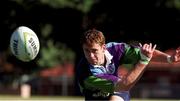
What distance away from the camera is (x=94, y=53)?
7.75 metres

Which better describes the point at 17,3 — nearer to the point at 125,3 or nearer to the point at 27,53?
the point at 125,3

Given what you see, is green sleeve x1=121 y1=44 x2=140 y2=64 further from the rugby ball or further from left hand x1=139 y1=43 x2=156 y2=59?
the rugby ball

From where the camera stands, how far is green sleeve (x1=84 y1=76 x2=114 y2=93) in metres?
8.21

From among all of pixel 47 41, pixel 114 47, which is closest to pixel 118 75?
pixel 114 47

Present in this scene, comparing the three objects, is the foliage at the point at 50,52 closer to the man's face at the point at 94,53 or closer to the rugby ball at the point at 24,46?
the rugby ball at the point at 24,46

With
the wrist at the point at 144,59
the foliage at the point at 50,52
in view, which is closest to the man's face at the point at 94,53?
the wrist at the point at 144,59

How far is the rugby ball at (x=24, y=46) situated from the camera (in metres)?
9.72

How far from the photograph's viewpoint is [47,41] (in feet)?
129

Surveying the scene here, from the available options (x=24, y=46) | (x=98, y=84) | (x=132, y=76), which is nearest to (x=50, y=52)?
(x=24, y=46)

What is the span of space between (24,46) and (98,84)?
193 cm

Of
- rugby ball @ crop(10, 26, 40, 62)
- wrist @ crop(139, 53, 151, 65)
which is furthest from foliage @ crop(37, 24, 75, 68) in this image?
wrist @ crop(139, 53, 151, 65)

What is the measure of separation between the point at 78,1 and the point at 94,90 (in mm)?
25771

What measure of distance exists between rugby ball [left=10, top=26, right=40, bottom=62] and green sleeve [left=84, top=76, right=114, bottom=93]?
1.51 metres

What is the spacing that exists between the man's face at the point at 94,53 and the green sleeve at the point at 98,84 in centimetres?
31
